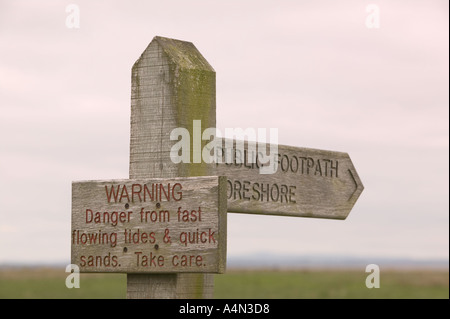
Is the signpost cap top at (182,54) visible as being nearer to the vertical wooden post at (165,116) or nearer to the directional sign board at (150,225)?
the vertical wooden post at (165,116)

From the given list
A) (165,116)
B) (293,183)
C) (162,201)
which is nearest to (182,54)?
(165,116)

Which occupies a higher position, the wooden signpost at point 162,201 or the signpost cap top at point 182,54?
the signpost cap top at point 182,54

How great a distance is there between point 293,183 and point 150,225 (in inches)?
60.1

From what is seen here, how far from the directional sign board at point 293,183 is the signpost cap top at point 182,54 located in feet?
1.75

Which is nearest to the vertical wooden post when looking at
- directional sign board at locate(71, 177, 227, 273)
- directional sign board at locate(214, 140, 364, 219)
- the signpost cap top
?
the signpost cap top

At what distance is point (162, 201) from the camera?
174 inches

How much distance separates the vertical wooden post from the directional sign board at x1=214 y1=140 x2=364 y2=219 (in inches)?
19.1

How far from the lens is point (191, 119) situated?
15.5 ft

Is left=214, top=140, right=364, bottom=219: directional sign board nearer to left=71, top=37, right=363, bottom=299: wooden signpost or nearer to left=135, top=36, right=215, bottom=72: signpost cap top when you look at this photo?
left=71, top=37, right=363, bottom=299: wooden signpost

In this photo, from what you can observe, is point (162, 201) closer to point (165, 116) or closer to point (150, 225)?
point (150, 225)

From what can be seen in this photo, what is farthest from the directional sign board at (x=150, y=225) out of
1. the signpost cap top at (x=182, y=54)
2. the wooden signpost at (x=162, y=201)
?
the signpost cap top at (x=182, y=54)

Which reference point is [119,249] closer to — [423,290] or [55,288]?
[423,290]

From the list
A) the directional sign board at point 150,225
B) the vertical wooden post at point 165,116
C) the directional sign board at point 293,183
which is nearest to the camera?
the directional sign board at point 150,225

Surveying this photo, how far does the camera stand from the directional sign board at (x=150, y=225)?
4320 millimetres
